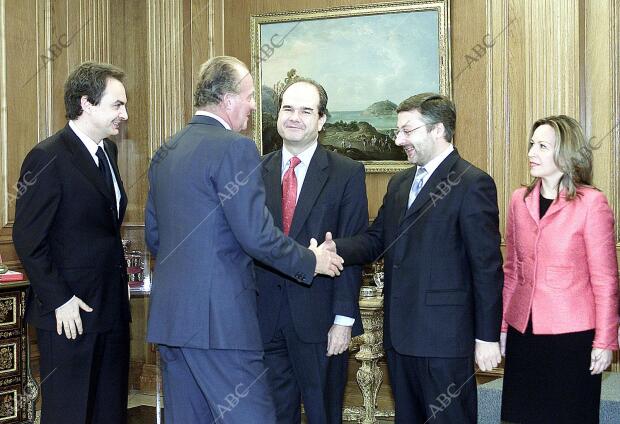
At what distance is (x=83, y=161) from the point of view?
12.8 ft

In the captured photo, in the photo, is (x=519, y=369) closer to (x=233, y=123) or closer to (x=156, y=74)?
(x=233, y=123)

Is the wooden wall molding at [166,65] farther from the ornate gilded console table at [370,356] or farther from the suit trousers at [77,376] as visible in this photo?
the suit trousers at [77,376]

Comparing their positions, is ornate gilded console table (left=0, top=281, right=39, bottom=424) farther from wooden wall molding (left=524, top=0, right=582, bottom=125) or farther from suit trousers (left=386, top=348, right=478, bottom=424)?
wooden wall molding (left=524, top=0, right=582, bottom=125)

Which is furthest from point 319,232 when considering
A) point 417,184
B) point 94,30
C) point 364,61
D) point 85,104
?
point 94,30

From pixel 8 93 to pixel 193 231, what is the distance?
10.3 ft

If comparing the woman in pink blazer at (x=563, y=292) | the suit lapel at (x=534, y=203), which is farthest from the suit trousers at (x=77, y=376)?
the suit lapel at (x=534, y=203)

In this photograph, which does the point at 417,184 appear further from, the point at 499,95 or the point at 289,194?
the point at 499,95

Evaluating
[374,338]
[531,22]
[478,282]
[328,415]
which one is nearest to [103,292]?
[328,415]

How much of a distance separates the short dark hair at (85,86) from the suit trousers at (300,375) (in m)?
1.24

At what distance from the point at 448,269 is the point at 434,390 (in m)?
0.48

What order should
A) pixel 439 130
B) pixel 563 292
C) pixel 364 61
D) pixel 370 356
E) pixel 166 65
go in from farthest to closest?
1. pixel 166 65
2. pixel 364 61
3. pixel 370 356
4. pixel 439 130
5. pixel 563 292

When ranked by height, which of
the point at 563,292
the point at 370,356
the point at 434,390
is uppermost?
the point at 563,292

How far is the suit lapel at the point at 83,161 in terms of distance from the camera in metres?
3.87

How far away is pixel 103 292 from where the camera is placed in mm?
3898
